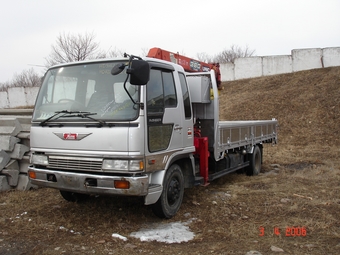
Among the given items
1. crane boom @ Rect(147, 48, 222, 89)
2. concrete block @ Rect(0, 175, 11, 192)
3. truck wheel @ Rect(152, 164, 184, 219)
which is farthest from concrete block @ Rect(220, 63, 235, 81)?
truck wheel @ Rect(152, 164, 184, 219)

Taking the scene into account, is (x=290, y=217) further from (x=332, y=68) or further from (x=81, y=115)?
(x=332, y=68)

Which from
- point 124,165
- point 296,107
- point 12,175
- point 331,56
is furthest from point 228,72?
point 124,165

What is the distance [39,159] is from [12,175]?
2162mm

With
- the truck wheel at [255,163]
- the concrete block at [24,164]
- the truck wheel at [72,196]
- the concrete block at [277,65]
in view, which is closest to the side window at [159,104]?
the truck wheel at [72,196]

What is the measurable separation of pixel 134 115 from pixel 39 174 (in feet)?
5.55

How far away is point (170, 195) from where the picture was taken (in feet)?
17.0

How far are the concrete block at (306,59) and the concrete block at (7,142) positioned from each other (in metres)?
23.0

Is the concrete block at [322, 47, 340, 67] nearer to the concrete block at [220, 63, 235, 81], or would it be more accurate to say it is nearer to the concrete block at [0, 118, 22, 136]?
the concrete block at [220, 63, 235, 81]

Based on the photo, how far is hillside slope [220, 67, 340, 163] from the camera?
14922 mm

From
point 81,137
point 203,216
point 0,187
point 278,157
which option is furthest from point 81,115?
point 278,157

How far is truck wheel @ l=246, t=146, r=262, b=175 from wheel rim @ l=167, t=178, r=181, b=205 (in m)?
3.80

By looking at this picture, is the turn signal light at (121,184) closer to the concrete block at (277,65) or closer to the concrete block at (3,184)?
the concrete block at (3,184)

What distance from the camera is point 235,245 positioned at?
168 inches

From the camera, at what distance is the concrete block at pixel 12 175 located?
6652 mm
